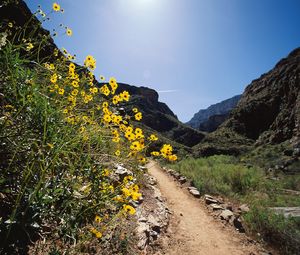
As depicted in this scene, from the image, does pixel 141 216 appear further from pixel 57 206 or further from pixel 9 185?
pixel 9 185

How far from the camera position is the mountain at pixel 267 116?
1255 inches

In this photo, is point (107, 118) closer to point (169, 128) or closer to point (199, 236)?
point (199, 236)

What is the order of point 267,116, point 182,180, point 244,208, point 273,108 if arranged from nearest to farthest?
point 244,208, point 182,180, point 273,108, point 267,116

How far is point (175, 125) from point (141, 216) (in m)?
81.4

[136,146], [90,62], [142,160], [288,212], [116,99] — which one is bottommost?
[288,212]

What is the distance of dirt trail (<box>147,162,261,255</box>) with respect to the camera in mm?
4879

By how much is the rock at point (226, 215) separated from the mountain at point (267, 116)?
24263 millimetres

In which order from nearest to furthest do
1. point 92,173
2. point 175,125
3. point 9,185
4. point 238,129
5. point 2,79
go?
1. point 9,185
2. point 2,79
3. point 92,173
4. point 238,129
5. point 175,125

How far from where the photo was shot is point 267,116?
38.7 m

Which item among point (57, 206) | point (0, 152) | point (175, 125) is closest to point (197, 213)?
point (57, 206)

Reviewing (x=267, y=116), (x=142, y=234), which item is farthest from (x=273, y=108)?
(x=142, y=234)

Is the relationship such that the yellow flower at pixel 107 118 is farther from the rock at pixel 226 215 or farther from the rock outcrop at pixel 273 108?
the rock outcrop at pixel 273 108

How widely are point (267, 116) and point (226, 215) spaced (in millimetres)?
36332

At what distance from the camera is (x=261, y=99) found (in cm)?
4203
